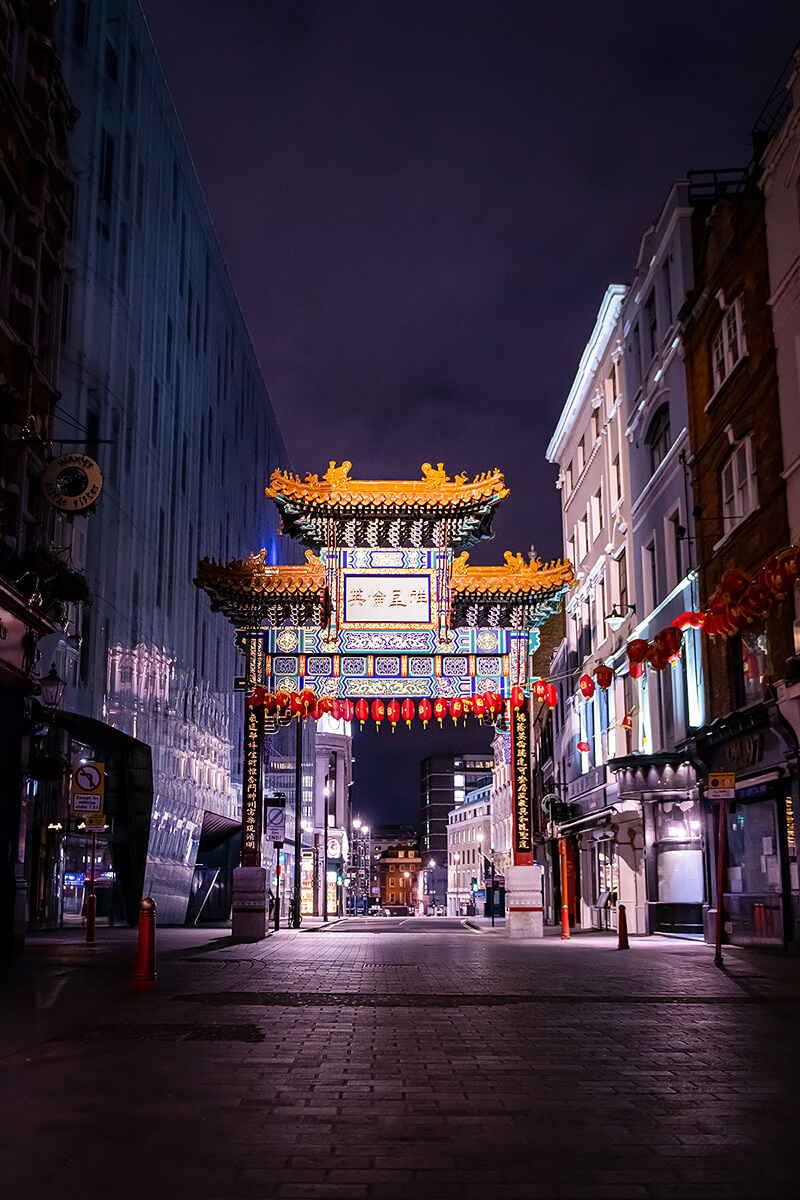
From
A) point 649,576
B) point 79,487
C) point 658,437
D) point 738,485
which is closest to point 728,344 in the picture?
point 738,485

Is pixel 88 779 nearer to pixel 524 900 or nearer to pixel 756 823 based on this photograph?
pixel 524 900

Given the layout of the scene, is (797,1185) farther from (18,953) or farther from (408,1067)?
(18,953)

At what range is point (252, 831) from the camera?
31125 millimetres

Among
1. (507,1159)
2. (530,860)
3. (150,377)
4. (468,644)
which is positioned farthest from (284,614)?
(507,1159)

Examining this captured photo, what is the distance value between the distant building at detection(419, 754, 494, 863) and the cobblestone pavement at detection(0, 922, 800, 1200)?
16999 centimetres

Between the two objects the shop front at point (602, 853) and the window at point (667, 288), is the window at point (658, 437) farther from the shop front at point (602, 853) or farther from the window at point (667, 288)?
the shop front at point (602, 853)

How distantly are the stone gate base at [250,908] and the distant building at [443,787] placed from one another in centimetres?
15276

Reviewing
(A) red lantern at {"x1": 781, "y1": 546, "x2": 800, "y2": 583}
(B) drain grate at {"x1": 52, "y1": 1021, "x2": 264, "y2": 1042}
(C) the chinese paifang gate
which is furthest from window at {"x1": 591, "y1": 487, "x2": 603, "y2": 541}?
(B) drain grate at {"x1": 52, "y1": 1021, "x2": 264, "y2": 1042}

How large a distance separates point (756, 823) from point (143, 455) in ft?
78.7

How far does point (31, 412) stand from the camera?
22.9m

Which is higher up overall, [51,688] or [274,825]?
[51,688]

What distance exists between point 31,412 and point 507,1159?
2017 cm

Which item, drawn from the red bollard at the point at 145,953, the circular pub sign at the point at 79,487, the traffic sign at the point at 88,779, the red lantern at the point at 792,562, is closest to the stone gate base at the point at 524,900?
the traffic sign at the point at 88,779

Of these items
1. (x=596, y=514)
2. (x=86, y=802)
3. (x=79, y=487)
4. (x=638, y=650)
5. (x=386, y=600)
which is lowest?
(x=86, y=802)
